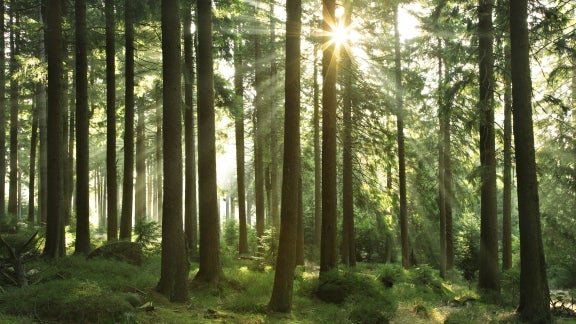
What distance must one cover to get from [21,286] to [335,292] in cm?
705

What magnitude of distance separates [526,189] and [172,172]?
Result: 7.76m

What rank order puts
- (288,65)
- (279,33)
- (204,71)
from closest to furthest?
(288,65) → (204,71) → (279,33)

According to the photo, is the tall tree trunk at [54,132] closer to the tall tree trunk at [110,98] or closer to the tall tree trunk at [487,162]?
the tall tree trunk at [110,98]

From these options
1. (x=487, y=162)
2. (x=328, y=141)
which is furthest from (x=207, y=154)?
(x=487, y=162)

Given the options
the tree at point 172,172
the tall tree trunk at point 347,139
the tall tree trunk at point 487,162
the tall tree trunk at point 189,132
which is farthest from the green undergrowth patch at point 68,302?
the tall tree trunk at point 487,162

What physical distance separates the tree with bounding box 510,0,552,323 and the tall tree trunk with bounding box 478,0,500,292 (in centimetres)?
269

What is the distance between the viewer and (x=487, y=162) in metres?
13.4

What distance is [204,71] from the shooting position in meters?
10.8

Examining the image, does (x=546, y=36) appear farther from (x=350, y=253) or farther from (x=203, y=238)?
(x=350, y=253)

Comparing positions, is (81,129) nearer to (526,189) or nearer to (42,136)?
(42,136)

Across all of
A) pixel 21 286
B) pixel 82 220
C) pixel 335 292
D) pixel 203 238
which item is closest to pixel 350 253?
pixel 335 292

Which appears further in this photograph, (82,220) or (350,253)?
(350,253)

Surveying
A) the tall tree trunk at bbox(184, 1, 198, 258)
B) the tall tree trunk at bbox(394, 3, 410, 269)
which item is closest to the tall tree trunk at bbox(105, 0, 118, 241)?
the tall tree trunk at bbox(184, 1, 198, 258)

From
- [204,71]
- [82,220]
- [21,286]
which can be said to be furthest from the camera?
[82,220]
